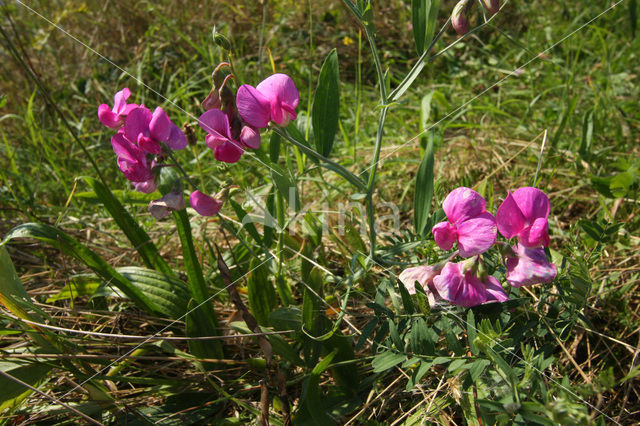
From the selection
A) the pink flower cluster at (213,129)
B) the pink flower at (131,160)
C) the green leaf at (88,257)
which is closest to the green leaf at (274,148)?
the pink flower cluster at (213,129)

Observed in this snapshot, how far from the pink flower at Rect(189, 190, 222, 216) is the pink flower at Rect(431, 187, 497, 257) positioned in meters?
0.49

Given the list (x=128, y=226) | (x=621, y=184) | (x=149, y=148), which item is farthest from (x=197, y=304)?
(x=621, y=184)

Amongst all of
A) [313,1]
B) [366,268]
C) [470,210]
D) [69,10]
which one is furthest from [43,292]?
[313,1]

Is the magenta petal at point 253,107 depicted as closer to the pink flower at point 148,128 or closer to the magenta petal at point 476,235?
the pink flower at point 148,128

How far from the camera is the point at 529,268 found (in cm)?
88

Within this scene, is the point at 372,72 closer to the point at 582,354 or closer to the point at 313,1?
the point at 313,1

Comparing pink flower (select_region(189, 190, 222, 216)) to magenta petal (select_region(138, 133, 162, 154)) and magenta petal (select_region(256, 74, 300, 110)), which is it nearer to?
magenta petal (select_region(138, 133, 162, 154))

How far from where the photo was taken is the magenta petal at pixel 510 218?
89 cm

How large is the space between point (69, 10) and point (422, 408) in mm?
3310

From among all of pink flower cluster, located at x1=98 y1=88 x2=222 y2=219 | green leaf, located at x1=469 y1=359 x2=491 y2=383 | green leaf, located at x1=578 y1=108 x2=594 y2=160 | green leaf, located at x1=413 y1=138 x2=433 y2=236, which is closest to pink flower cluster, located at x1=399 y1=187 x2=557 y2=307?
green leaf, located at x1=469 y1=359 x2=491 y2=383

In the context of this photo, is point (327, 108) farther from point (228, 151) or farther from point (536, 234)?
point (536, 234)

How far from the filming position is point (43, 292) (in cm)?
150

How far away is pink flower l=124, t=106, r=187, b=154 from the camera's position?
3.44 ft

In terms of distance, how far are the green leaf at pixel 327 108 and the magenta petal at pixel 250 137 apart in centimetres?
22
